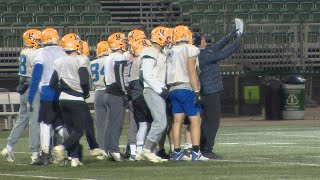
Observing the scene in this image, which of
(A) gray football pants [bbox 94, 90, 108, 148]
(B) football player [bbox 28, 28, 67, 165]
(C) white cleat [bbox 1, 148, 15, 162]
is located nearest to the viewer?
(B) football player [bbox 28, 28, 67, 165]

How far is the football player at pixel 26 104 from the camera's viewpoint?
17.5m

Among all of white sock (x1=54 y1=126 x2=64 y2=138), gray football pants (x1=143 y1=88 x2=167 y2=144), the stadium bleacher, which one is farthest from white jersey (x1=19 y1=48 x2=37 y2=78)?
the stadium bleacher

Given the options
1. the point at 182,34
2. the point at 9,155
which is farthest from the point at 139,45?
the point at 9,155

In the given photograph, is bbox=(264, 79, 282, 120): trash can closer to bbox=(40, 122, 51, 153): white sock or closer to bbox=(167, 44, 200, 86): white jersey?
bbox=(167, 44, 200, 86): white jersey

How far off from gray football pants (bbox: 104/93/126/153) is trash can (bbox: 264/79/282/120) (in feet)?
47.3

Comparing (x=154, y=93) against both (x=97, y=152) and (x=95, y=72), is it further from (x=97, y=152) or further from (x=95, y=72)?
(x=95, y=72)

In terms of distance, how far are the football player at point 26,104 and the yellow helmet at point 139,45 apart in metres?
1.56

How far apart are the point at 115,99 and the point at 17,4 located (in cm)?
2000

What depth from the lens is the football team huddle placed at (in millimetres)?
16453

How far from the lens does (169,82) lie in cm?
1719

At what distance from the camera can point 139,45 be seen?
58.7 ft

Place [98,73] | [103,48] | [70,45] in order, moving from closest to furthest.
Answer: [70,45] < [98,73] < [103,48]

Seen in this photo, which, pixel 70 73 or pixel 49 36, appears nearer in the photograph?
pixel 70 73

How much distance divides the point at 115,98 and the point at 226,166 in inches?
103
